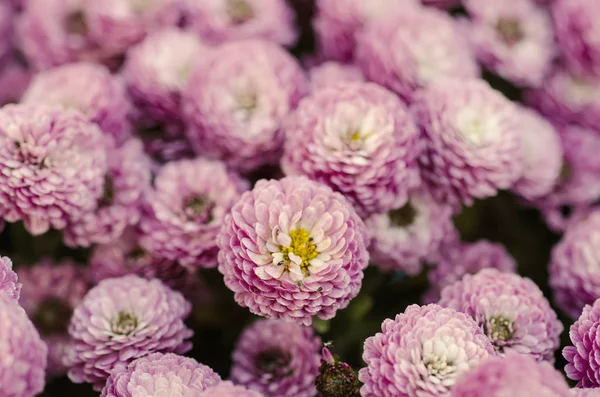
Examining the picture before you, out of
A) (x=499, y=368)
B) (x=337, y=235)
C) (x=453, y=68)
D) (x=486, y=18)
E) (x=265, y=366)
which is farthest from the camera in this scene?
(x=486, y=18)

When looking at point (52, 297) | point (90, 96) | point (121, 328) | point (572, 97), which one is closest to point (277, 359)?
point (121, 328)

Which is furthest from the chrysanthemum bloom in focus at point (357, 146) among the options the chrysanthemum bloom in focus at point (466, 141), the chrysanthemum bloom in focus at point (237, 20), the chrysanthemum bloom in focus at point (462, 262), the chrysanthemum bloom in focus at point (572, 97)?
the chrysanthemum bloom in focus at point (572, 97)

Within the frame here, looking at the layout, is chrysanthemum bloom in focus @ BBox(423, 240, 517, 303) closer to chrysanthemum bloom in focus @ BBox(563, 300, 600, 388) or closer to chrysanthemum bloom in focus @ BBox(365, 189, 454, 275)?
chrysanthemum bloom in focus @ BBox(365, 189, 454, 275)

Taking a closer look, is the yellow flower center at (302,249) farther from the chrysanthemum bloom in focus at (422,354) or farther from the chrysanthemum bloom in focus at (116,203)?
the chrysanthemum bloom in focus at (116,203)

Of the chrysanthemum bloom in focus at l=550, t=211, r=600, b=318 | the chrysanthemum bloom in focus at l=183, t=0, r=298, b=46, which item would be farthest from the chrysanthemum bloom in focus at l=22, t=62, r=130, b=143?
the chrysanthemum bloom in focus at l=550, t=211, r=600, b=318

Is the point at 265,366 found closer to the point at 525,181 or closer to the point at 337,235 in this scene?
the point at 337,235

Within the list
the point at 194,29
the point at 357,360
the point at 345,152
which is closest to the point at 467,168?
the point at 345,152

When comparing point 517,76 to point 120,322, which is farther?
point 517,76
